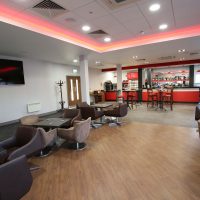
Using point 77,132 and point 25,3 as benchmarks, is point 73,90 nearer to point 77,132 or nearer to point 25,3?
point 77,132

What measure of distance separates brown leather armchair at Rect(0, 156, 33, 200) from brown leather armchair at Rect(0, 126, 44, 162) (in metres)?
0.78

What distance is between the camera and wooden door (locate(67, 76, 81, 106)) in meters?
9.91

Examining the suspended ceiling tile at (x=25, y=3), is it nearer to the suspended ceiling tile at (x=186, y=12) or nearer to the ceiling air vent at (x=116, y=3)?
the ceiling air vent at (x=116, y=3)

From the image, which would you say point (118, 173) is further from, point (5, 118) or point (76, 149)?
point (5, 118)

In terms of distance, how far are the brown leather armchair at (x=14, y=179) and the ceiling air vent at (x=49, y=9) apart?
2815 millimetres

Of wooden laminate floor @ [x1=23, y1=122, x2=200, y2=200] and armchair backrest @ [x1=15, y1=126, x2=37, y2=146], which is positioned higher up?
armchair backrest @ [x1=15, y1=126, x2=37, y2=146]

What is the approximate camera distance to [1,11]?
10.1 feet

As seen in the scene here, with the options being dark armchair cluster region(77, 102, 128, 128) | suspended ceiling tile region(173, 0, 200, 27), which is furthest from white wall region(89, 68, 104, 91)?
suspended ceiling tile region(173, 0, 200, 27)

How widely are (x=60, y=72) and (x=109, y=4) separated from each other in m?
6.76

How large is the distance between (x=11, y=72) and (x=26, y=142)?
474 centimetres

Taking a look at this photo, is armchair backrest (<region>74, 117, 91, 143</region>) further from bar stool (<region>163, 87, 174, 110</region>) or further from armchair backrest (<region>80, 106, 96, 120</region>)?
bar stool (<region>163, 87, 174, 110</region>)

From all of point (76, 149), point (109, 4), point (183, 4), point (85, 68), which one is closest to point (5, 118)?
point (85, 68)

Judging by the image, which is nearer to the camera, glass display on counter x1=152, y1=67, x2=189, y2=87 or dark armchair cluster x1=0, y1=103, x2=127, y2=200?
dark armchair cluster x1=0, y1=103, x2=127, y2=200

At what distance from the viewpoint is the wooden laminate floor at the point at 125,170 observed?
219 cm
